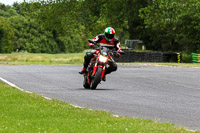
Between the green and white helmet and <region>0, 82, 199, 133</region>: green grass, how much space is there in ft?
17.9

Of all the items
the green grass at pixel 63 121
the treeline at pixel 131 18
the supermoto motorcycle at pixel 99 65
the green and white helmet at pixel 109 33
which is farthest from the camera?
the treeline at pixel 131 18

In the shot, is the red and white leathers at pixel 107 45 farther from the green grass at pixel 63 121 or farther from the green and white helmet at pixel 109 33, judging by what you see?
the green grass at pixel 63 121

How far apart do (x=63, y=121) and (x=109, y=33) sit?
8198 mm

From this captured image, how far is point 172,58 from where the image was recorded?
47.8m

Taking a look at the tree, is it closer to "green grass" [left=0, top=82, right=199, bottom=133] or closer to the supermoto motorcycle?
the supermoto motorcycle

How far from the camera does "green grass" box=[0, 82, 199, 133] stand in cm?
782

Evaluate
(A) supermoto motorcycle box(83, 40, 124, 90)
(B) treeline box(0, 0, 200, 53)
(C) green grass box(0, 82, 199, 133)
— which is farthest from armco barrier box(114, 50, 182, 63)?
(C) green grass box(0, 82, 199, 133)

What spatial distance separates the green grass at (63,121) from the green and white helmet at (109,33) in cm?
546

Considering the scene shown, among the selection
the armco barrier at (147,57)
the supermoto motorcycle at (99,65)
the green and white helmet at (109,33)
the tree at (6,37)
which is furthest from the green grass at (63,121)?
the tree at (6,37)

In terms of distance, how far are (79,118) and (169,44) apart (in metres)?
55.6

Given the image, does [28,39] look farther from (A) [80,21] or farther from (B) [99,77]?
(B) [99,77]

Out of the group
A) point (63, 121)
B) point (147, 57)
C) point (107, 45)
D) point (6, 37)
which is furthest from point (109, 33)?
point (6, 37)

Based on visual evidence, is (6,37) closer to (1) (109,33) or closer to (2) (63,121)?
(1) (109,33)

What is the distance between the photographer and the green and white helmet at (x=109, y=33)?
1659cm
